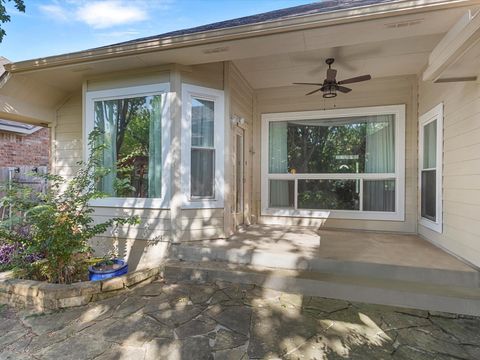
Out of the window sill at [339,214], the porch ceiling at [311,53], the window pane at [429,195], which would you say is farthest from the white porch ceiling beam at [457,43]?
the window sill at [339,214]

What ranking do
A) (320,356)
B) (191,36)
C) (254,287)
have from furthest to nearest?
1. (191,36)
2. (254,287)
3. (320,356)

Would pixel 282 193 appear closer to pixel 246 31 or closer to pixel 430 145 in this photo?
pixel 430 145

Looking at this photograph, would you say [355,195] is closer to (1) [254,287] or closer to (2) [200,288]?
(1) [254,287]

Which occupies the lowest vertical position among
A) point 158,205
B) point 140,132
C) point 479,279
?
point 479,279

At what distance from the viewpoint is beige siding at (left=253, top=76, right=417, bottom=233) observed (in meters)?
5.12

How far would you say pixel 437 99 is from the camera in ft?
13.8

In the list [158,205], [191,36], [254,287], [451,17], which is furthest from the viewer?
[158,205]

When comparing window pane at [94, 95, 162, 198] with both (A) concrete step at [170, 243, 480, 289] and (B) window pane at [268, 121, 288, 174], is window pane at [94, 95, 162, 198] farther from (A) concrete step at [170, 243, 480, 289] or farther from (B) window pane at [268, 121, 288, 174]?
(B) window pane at [268, 121, 288, 174]

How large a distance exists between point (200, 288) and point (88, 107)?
347 cm

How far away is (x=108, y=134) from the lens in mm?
4559

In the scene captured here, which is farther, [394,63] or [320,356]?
[394,63]

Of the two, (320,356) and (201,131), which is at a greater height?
(201,131)

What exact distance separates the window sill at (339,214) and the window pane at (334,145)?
82cm

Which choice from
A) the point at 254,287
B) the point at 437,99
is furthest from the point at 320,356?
the point at 437,99
